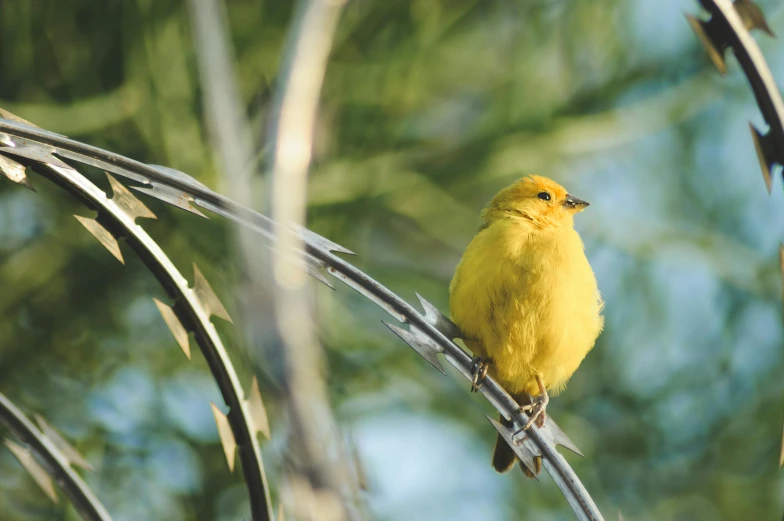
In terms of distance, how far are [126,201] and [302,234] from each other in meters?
0.33

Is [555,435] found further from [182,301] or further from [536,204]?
[536,204]

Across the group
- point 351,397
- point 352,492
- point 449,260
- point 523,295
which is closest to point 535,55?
point 449,260

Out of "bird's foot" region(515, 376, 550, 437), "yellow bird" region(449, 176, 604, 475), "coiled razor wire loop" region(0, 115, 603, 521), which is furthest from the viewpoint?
"yellow bird" region(449, 176, 604, 475)

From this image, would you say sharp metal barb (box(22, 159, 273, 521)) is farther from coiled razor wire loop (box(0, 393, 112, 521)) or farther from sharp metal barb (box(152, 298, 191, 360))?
coiled razor wire loop (box(0, 393, 112, 521))

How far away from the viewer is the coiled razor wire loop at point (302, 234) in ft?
4.50

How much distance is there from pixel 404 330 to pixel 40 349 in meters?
3.56

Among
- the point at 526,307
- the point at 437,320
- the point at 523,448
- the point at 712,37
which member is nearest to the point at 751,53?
the point at 712,37

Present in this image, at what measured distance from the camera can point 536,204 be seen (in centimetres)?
331

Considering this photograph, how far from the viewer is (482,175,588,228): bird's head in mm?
3208

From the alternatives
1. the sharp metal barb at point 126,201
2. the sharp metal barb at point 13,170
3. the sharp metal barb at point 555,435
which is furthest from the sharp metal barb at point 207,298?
the sharp metal barb at point 555,435

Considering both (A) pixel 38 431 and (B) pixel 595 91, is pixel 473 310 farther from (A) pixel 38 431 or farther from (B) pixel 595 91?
(B) pixel 595 91

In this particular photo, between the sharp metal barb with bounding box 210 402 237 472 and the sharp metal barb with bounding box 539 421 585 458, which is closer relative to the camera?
the sharp metal barb with bounding box 210 402 237 472

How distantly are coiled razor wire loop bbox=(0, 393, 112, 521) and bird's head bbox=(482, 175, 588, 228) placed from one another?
1.93 m

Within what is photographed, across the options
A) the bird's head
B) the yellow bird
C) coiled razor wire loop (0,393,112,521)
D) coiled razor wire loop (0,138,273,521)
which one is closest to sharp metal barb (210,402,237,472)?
coiled razor wire loop (0,138,273,521)
